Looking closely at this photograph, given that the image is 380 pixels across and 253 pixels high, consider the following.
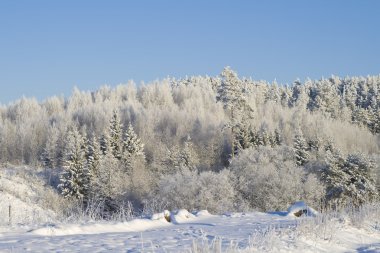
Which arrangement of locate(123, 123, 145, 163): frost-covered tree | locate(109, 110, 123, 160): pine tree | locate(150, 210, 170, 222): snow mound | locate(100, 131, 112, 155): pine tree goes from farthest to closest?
locate(123, 123, 145, 163): frost-covered tree, locate(109, 110, 123, 160): pine tree, locate(100, 131, 112, 155): pine tree, locate(150, 210, 170, 222): snow mound

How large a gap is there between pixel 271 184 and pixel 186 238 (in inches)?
1333

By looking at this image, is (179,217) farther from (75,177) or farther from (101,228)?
(75,177)

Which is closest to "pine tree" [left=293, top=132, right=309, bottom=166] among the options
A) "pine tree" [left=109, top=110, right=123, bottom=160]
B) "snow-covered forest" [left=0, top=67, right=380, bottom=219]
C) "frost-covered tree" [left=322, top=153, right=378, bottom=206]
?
"snow-covered forest" [left=0, top=67, right=380, bottom=219]

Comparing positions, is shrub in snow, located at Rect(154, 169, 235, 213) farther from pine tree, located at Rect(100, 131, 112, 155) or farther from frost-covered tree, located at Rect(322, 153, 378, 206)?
pine tree, located at Rect(100, 131, 112, 155)

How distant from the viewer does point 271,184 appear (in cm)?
4069

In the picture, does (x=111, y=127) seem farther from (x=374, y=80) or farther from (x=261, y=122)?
(x=374, y=80)

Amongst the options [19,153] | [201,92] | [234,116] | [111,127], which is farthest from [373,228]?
[201,92]

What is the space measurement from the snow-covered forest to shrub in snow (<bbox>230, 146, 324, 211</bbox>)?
0.10 meters

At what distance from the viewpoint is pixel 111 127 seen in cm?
6638

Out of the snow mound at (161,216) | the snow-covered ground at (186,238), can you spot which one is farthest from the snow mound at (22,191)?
the snow-covered ground at (186,238)

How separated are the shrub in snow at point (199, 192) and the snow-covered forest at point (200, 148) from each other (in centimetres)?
9

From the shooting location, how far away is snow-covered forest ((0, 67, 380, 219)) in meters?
40.2

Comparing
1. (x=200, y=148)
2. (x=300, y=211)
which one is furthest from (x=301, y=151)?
(x=300, y=211)

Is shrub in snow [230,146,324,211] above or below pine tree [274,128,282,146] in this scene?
below
